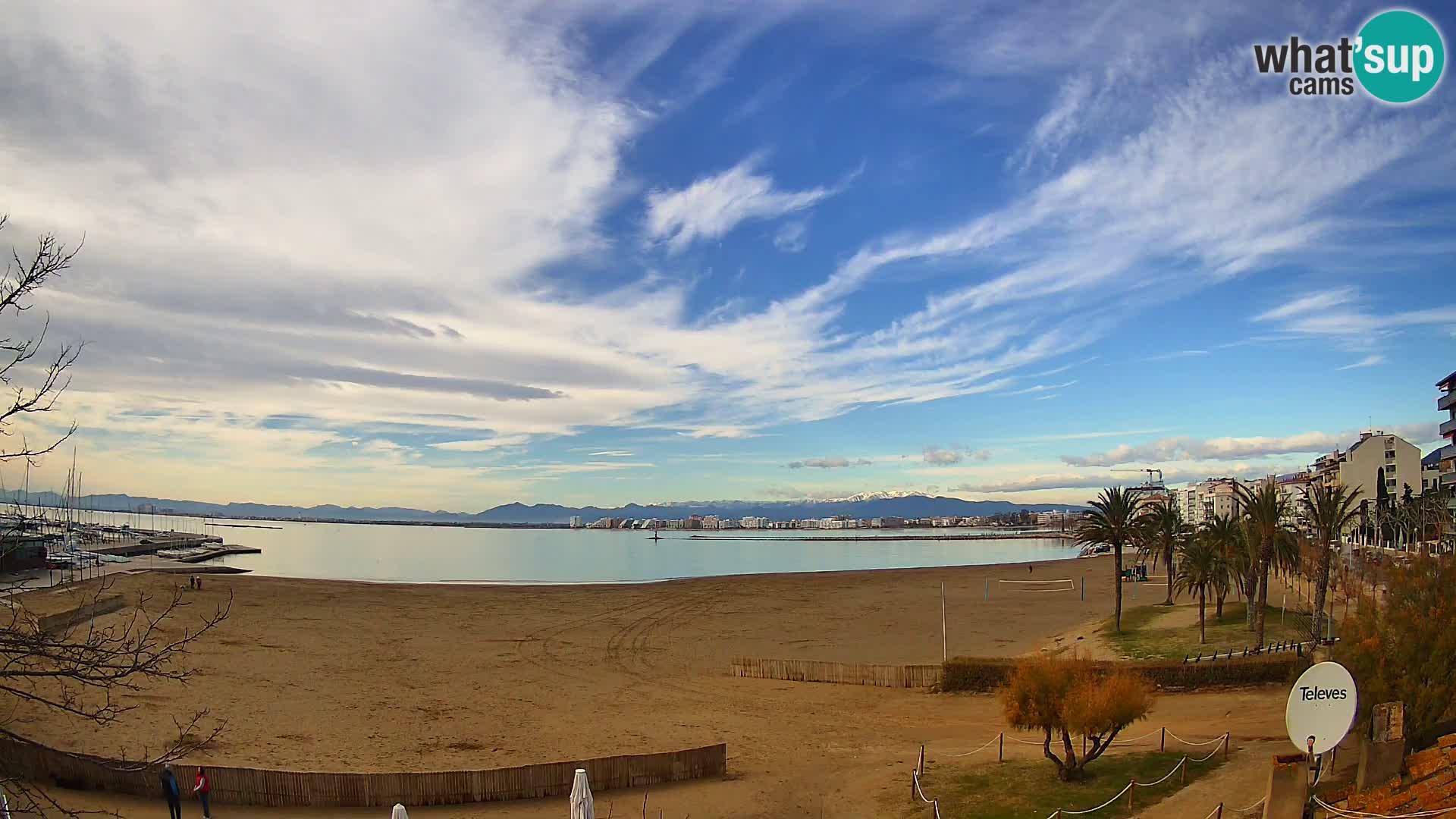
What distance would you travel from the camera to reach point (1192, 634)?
34.1m

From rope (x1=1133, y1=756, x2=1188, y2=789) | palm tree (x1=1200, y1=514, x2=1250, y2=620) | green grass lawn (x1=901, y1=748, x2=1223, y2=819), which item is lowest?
green grass lawn (x1=901, y1=748, x2=1223, y2=819)

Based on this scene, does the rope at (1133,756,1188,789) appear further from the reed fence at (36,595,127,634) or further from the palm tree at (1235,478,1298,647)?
the reed fence at (36,595,127,634)

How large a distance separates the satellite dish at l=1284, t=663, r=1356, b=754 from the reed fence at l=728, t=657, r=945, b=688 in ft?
54.7

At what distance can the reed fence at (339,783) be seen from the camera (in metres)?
18.1

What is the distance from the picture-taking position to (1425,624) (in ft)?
50.1

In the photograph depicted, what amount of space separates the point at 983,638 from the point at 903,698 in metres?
15.4

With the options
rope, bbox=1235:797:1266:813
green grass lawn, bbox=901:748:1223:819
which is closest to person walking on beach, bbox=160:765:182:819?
green grass lawn, bbox=901:748:1223:819

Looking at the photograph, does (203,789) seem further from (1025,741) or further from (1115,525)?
(1115,525)

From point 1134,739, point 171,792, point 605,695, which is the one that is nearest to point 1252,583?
point 1134,739

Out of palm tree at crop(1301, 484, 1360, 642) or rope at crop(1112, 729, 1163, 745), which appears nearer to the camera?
rope at crop(1112, 729, 1163, 745)

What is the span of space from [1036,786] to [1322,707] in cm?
630

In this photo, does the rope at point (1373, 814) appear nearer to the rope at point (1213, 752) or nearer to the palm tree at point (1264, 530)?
the rope at point (1213, 752)

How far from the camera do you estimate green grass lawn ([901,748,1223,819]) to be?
16781 mm

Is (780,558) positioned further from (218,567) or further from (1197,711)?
(1197,711)
